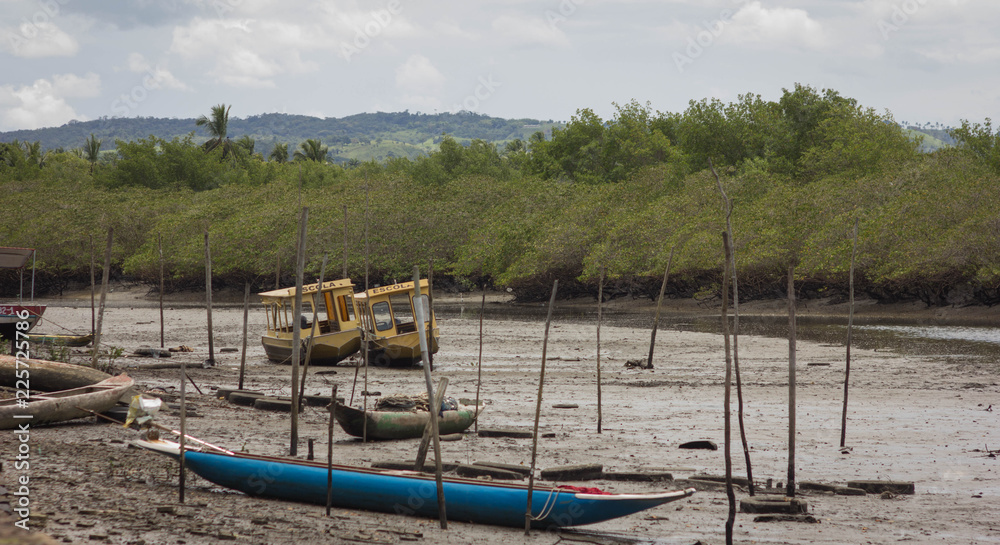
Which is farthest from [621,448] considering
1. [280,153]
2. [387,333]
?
[280,153]

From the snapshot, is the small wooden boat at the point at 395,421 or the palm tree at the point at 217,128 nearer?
the small wooden boat at the point at 395,421

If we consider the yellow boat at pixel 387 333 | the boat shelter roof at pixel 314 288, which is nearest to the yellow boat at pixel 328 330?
the boat shelter roof at pixel 314 288

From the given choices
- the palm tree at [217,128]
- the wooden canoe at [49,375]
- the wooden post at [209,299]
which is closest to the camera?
the wooden canoe at [49,375]

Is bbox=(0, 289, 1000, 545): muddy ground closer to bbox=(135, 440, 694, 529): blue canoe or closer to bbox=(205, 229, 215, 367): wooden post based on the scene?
bbox=(135, 440, 694, 529): blue canoe

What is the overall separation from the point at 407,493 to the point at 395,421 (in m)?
3.36

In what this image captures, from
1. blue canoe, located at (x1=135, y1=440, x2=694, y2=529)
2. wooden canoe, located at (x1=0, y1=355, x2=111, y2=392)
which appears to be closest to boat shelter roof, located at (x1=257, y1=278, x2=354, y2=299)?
wooden canoe, located at (x1=0, y1=355, x2=111, y2=392)

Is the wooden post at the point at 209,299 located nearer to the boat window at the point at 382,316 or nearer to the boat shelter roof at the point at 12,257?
the boat window at the point at 382,316

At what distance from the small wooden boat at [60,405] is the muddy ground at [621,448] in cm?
20

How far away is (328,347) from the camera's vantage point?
62.3 feet

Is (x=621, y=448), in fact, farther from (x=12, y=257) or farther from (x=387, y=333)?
(x=12, y=257)

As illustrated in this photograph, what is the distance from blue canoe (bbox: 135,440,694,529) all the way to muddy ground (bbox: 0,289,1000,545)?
121mm

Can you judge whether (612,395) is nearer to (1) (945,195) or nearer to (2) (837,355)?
(2) (837,355)

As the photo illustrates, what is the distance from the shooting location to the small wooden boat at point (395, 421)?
9.66 metres

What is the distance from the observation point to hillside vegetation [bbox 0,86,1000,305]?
32.0 metres
